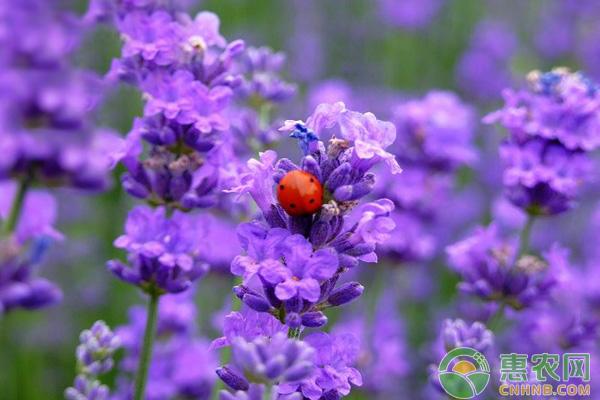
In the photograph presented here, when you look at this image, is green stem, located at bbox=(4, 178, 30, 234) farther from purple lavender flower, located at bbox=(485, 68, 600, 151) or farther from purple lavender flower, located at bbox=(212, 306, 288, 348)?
purple lavender flower, located at bbox=(485, 68, 600, 151)

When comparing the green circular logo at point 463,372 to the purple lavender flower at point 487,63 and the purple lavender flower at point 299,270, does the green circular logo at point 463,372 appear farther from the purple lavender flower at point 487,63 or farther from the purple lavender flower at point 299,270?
the purple lavender flower at point 487,63

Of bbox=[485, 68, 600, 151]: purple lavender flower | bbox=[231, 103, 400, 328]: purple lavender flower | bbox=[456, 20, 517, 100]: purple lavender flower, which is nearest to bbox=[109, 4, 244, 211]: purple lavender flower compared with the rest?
bbox=[231, 103, 400, 328]: purple lavender flower

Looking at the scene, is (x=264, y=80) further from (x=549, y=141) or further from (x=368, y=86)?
(x=368, y=86)

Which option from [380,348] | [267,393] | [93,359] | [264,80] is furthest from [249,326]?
[380,348]

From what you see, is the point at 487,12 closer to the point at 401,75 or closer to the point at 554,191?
the point at 401,75

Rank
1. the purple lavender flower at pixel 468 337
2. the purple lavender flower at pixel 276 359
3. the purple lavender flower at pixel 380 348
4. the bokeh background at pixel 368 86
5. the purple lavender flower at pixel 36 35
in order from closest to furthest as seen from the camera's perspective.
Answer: the purple lavender flower at pixel 276 359 < the purple lavender flower at pixel 36 35 < the purple lavender flower at pixel 468 337 < the purple lavender flower at pixel 380 348 < the bokeh background at pixel 368 86

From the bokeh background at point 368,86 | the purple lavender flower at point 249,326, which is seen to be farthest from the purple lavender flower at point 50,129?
the bokeh background at point 368,86
